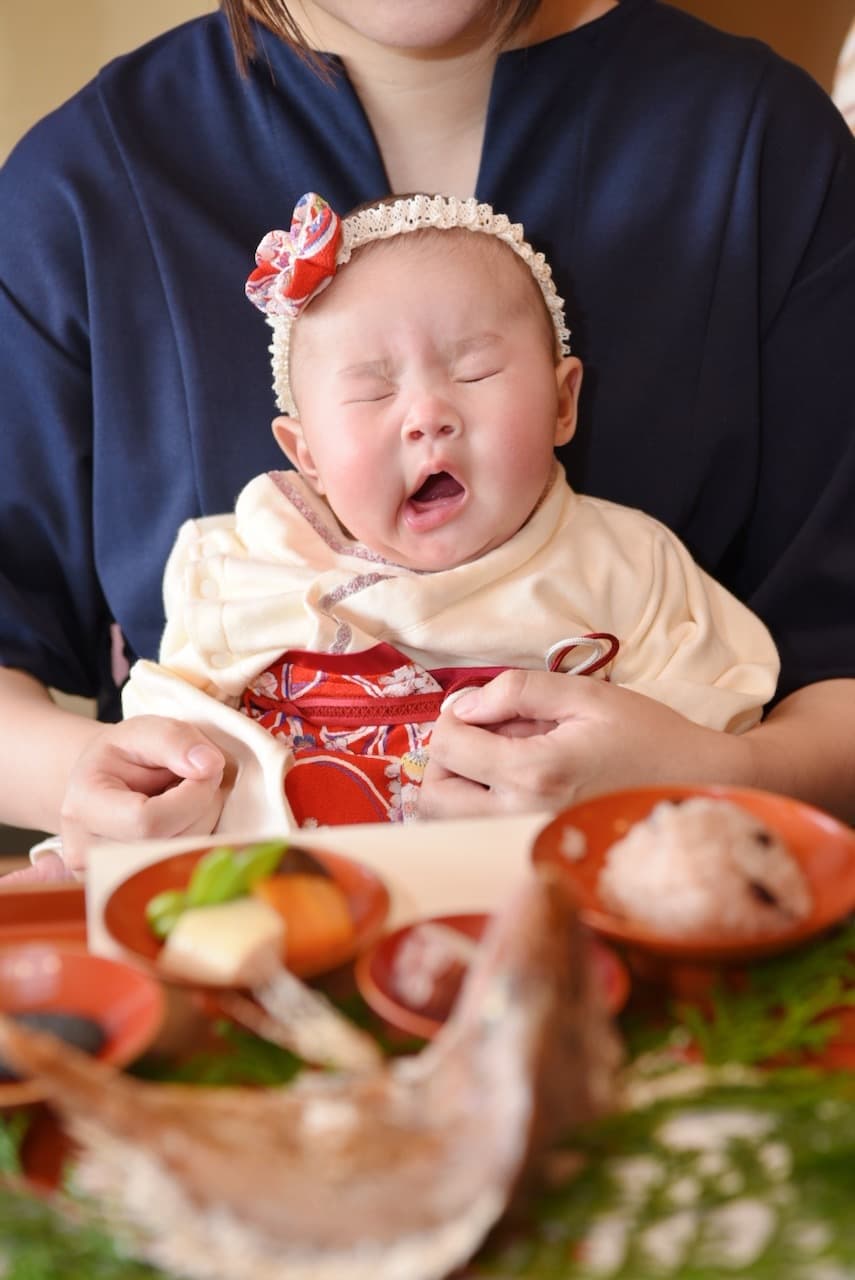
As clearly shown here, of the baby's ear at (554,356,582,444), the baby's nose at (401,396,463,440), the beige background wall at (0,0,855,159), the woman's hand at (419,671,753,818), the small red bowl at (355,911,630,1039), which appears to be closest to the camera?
the small red bowl at (355,911,630,1039)

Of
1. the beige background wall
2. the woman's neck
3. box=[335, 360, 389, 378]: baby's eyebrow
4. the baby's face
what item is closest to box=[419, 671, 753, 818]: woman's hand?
the baby's face

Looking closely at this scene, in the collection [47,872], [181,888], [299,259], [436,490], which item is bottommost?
[47,872]

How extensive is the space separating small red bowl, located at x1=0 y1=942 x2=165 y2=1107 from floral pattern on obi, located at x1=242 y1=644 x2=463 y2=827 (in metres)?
0.62

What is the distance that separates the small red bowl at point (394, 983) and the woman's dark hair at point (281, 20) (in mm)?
1080

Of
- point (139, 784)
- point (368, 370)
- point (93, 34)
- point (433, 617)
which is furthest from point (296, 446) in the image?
point (93, 34)

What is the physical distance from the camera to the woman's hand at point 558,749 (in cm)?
121

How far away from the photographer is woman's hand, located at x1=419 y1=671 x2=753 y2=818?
1211mm

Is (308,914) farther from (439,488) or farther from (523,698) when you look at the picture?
(439,488)

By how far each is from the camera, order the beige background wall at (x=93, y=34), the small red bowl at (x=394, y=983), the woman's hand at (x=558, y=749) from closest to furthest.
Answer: the small red bowl at (x=394, y=983), the woman's hand at (x=558, y=749), the beige background wall at (x=93, y=34)

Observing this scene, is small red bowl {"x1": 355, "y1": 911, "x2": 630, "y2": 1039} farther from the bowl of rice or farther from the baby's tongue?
the baby's tongue

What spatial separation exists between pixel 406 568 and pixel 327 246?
1.10 feet

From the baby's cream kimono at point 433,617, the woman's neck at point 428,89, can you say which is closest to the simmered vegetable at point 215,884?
the baby's cream kimono at point 433,617

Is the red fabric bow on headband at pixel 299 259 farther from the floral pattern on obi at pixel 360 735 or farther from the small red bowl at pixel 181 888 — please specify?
the small red bowl at pixel 181 888

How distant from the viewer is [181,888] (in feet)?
2.88
